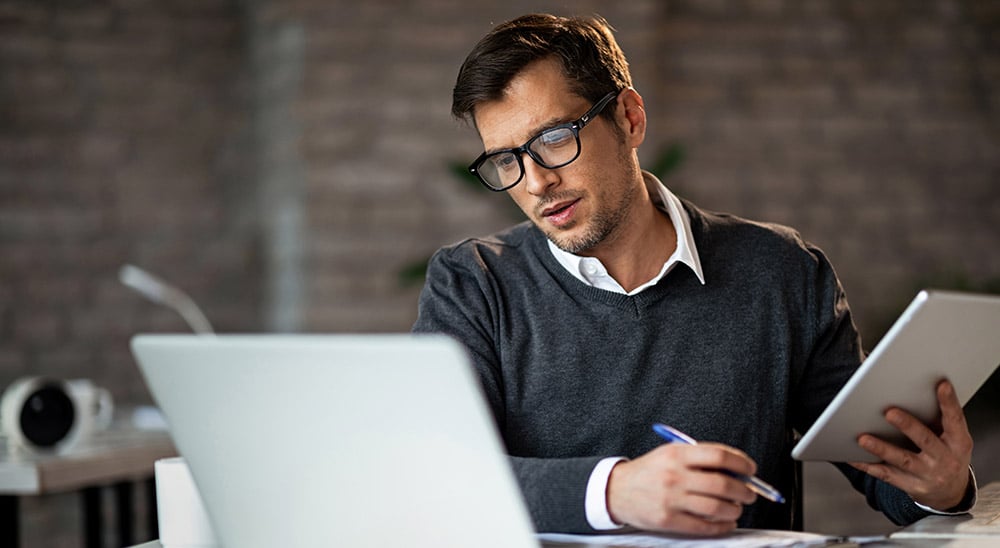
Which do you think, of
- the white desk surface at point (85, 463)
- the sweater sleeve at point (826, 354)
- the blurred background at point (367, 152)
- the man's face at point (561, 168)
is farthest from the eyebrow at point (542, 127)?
the blurred background at point (367, 152)

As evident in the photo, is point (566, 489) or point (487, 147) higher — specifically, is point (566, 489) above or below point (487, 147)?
below

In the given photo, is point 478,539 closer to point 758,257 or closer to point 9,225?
point 758,257

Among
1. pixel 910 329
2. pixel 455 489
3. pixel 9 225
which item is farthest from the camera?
pixel 9 225

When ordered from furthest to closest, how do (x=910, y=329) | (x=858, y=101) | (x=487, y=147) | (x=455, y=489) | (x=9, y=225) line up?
(x=858, y=101)
(x=9, y=225)
(x=487, y=147)
(x=910, y=329)
(x=455, y=489)

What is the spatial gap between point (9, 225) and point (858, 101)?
2.91 m

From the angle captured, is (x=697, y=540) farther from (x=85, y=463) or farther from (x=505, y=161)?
(x=85, y=463)

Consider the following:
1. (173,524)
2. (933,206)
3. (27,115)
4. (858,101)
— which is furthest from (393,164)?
(173,524)

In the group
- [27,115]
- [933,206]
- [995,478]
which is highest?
[27,115]

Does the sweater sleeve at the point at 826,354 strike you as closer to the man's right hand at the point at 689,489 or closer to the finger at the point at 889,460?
the finger at the point at 889,460

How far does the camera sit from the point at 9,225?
3869 millimetres

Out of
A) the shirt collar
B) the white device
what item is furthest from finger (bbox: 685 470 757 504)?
the white device

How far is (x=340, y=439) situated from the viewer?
2.91 feet

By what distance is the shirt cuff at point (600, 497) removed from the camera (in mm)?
1130

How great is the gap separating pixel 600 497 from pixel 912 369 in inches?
13.1
